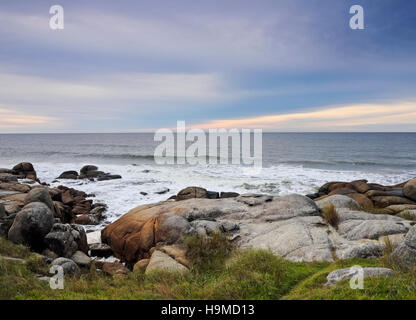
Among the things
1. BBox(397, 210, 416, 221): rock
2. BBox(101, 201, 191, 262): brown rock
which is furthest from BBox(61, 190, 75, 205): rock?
BBox(397, 210, 416, 221): rock

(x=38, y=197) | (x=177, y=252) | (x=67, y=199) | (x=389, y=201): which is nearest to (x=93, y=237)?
(x=38, y=197)

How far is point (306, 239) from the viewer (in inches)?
376

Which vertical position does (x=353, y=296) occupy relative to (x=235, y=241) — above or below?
above

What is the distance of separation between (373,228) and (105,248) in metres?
11.2

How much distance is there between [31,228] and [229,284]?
8.13 meters

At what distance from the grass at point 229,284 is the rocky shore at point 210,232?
841 millimetres

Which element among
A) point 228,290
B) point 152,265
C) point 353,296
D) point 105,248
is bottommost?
point 105,248

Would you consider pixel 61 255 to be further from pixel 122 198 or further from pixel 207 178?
pixel 207 178

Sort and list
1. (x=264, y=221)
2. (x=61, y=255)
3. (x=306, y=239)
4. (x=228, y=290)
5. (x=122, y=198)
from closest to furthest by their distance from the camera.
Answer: (x=228, y=290)
(x=306, y=239)
(x=61, y=255)
(x=264, y=221)
(x=122, y=198)

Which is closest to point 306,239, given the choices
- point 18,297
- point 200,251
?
point 200,251

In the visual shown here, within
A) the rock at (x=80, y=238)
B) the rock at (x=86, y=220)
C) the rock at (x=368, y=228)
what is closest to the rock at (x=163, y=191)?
the rock at (x=86, y=220)

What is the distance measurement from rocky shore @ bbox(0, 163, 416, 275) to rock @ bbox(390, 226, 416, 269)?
0.07 feet

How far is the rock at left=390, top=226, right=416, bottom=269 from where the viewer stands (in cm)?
646
